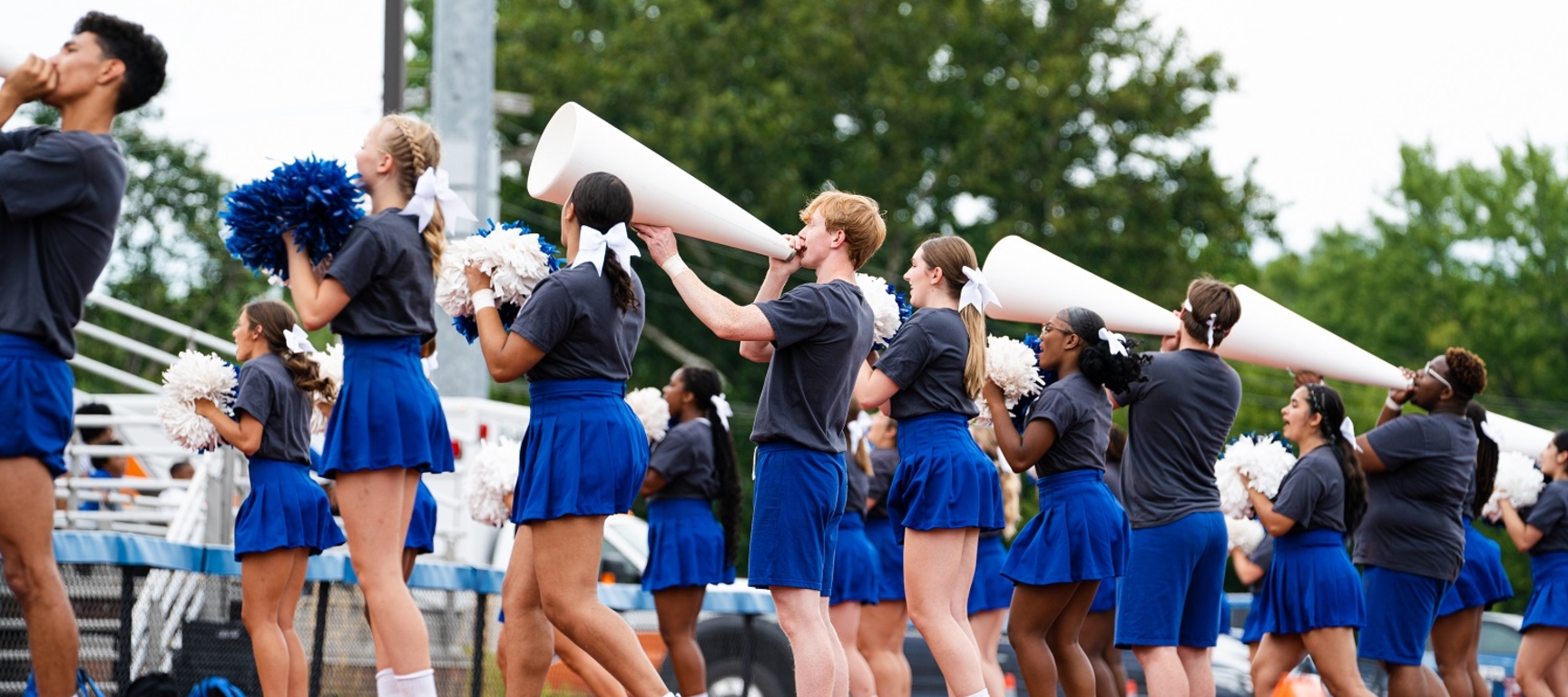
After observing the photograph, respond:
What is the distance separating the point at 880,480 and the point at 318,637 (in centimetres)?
345

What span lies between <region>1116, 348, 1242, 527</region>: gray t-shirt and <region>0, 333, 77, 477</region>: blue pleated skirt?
4.46m

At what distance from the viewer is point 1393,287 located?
1672 inches

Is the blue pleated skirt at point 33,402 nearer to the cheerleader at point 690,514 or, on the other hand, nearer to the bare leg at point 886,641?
the cheerleader at point 690,514

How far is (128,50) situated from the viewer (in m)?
5.07

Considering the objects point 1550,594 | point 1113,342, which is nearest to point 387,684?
point 1113,342

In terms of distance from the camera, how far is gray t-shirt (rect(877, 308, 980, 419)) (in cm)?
651

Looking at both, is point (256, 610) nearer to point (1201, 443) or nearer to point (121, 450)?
point (1201, 443)

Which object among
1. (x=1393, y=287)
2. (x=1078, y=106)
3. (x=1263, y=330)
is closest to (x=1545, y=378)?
(x=1393, y=287)

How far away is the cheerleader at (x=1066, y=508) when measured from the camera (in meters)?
6.93

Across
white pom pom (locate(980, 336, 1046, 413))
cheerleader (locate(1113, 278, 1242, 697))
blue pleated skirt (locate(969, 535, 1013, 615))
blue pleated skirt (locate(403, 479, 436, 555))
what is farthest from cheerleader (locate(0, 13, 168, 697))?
blue pleated skirt (locate(969, 535, 1013, 615))

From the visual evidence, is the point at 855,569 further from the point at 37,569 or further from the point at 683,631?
the point at 37,569

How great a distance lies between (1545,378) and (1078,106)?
1929cm

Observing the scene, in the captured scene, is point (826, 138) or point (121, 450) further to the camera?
point (826, 138)

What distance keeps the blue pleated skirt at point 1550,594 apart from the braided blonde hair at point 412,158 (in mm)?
7231
